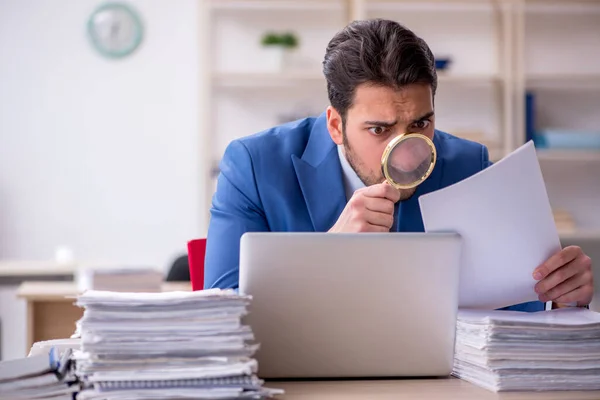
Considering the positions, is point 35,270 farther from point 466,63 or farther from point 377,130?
point 377,130

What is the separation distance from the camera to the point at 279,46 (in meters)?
4.81

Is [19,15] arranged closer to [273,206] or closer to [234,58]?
[234,58]

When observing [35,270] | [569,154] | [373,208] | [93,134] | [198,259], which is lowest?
[35,270]

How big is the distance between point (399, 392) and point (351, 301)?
142mm

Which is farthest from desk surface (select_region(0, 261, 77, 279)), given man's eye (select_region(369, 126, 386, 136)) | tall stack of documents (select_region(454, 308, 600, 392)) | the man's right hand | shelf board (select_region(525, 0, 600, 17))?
tall stack of documents (select_region(454, 308, 600, 392))

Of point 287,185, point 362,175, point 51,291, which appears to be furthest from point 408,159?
point 51,291

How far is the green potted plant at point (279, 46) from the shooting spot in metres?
4.78

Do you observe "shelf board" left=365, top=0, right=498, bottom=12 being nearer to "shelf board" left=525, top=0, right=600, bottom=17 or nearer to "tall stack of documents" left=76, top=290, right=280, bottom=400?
"shelf board" left=525, top=0, right=600, bottom=17

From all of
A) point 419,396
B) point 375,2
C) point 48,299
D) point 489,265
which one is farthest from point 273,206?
point 375,2

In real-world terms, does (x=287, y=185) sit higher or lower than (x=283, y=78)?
lower

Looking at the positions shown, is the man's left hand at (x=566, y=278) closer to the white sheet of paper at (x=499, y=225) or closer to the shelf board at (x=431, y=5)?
the white sheet of paper at (x=499, y=225)

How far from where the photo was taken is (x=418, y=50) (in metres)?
1.82

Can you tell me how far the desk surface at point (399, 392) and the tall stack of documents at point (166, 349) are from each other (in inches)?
3.8

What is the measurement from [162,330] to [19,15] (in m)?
4.37
